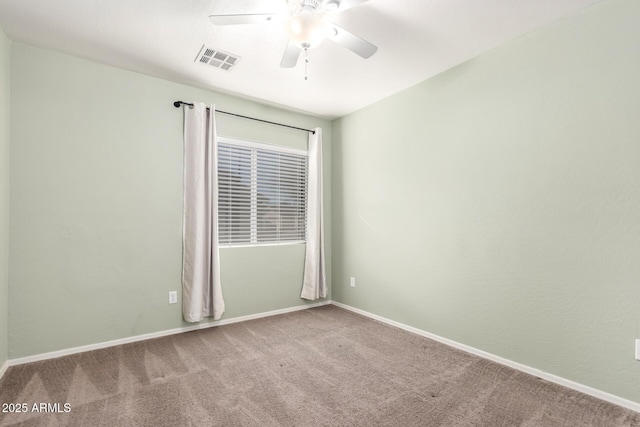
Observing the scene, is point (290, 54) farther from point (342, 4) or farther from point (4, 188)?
point (4, 188)

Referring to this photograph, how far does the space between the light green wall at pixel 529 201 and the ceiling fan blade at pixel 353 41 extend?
1188 millimetres

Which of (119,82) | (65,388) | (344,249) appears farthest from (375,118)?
(65,388)

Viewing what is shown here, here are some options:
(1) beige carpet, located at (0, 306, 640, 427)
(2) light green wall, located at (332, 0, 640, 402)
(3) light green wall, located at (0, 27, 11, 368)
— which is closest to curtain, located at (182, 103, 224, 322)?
(1) beige carpet, located at (0, 306, 640, 427)

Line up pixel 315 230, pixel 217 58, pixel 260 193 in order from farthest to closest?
pixel 315 230 < pixel 260 193 < pixel 217 58

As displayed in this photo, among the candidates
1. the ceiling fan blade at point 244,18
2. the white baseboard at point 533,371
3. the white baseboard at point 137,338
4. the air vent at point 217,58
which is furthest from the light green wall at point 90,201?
the white baseboard at point 533,371

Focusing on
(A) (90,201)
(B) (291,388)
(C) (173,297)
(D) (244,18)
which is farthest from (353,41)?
(C) (173,297)

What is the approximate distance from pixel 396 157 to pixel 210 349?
2.67 meters

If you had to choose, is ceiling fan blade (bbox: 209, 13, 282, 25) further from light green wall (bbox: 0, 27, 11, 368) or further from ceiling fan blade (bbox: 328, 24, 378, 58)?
light green wall (bbox: 0, 27, 11, 368)

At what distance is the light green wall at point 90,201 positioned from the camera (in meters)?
2.50

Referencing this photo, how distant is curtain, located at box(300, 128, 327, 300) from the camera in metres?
4.02

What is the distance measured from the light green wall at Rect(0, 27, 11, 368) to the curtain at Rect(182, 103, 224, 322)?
4.22ft

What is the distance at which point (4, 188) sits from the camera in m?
2.36

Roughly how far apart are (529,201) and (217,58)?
110 inches

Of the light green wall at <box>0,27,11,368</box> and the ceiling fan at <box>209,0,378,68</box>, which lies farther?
the light green wall at <box>0,27,11,368</box>
